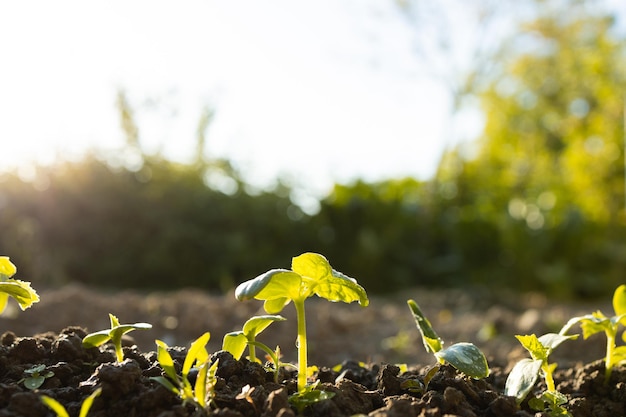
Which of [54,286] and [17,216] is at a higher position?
[17,216]

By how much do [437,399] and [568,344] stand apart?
3001 mm

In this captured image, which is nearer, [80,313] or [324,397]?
[324,397]

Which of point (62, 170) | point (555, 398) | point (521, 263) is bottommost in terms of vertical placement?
point (521, 263)

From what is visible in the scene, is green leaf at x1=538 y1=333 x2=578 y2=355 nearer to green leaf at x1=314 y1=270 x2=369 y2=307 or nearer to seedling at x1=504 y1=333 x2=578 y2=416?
seedling at x1=504 y1=333 x2=578 y2=416

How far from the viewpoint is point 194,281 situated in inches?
331

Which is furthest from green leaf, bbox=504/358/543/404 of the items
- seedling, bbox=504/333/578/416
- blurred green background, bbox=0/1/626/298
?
blurred green background, bbox=0/1/626/298

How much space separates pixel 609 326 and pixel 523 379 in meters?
0.32

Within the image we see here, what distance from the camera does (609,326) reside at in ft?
5.01

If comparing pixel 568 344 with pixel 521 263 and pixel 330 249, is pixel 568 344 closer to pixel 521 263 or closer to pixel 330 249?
pixel 521 263

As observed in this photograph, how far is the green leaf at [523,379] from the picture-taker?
1321 mm

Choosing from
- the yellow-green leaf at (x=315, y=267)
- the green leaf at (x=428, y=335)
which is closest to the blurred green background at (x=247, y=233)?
the green leaf at (x=428, y=335)

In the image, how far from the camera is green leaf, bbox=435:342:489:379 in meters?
1.34

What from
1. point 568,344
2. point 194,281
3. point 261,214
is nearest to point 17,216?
point 194,281

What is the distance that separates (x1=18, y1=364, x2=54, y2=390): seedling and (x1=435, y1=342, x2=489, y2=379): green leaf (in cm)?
82
